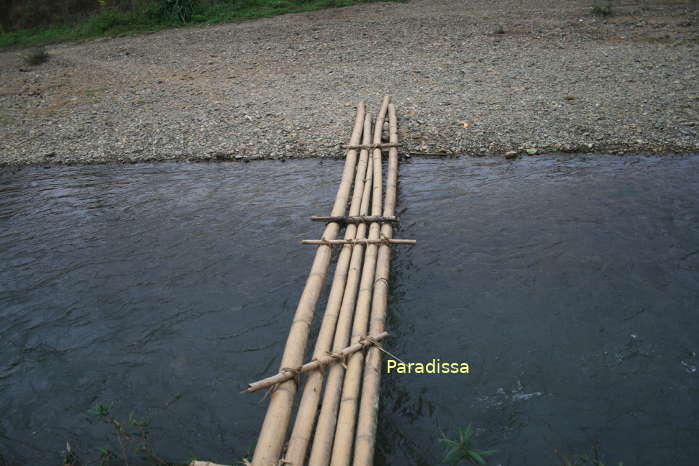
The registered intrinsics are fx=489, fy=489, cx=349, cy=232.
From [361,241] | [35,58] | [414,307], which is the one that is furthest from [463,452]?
[35,58]

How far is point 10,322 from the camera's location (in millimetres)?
5961

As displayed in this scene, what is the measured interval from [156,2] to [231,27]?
4489mm

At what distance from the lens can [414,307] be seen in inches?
222

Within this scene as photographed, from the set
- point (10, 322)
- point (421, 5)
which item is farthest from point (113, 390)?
point (421, 5)

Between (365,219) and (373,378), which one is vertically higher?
(365,219)

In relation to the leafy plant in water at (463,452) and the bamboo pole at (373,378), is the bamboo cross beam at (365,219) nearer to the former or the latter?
the bamboo pole at (373,378)

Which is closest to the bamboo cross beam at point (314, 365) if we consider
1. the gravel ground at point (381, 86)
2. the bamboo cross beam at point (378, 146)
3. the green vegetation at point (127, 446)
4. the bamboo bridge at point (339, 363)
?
the bamboo bridge at point (339, 363)

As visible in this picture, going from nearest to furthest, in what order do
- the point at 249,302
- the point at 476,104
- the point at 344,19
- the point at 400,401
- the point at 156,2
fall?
the point at 400,401, the point at 249,302, the point at 476,104, the point at 344,19, the point at 156,2

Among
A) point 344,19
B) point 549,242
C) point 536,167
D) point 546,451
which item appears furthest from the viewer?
point 344,19

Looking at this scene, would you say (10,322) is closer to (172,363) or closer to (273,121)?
(172,363)

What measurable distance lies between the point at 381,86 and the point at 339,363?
9.31 metres

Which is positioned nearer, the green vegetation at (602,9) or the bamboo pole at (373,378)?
the bamboo pole at (373,378)

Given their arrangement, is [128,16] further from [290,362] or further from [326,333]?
[290,362]

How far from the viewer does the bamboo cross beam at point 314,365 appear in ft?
13.0
